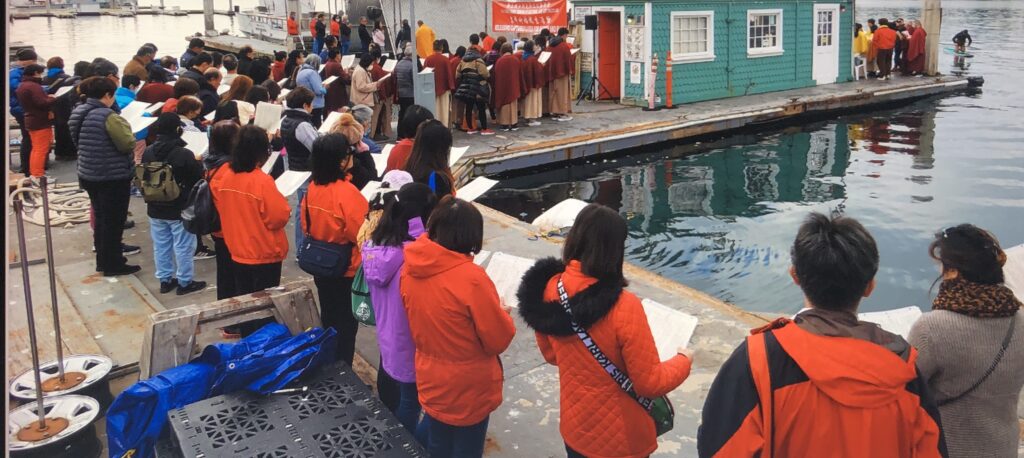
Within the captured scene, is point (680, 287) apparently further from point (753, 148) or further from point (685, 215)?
point (753, 148)

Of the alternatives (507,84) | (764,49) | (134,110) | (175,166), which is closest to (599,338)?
(175,166)

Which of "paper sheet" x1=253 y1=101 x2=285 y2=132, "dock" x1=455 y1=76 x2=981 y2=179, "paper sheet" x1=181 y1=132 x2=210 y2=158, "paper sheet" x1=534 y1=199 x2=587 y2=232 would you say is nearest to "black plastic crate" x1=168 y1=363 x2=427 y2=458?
"paper sheet" x1=534 y1=199 x2=587 y2=232

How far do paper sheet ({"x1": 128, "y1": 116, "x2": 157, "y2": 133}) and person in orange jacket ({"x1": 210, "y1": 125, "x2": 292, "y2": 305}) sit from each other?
278cm

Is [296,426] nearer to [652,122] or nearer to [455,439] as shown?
[455,439]

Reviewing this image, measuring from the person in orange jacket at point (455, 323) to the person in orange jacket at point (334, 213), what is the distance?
44.9 inches

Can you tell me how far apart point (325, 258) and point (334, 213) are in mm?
248

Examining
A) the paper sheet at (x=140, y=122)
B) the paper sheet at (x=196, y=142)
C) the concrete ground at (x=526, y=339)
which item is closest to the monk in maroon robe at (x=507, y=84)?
the concrete ground at (x=526, y=339)

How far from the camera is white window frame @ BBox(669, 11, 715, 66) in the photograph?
16.8 m

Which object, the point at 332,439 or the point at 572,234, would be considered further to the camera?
the point at 332,439

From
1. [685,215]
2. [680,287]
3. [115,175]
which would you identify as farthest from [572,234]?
[685,215]

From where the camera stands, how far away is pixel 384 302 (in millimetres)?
3719

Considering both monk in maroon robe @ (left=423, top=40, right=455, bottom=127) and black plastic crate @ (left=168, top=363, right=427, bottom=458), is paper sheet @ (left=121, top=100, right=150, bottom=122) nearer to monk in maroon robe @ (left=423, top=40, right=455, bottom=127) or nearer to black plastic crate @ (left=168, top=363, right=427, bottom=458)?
black plastic crate @ (left=168, top=363, right=427, bottom=458)

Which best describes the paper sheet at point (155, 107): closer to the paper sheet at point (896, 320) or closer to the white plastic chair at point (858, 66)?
the paper sheet at point (896, 320)

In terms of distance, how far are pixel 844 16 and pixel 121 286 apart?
18.5 metres
